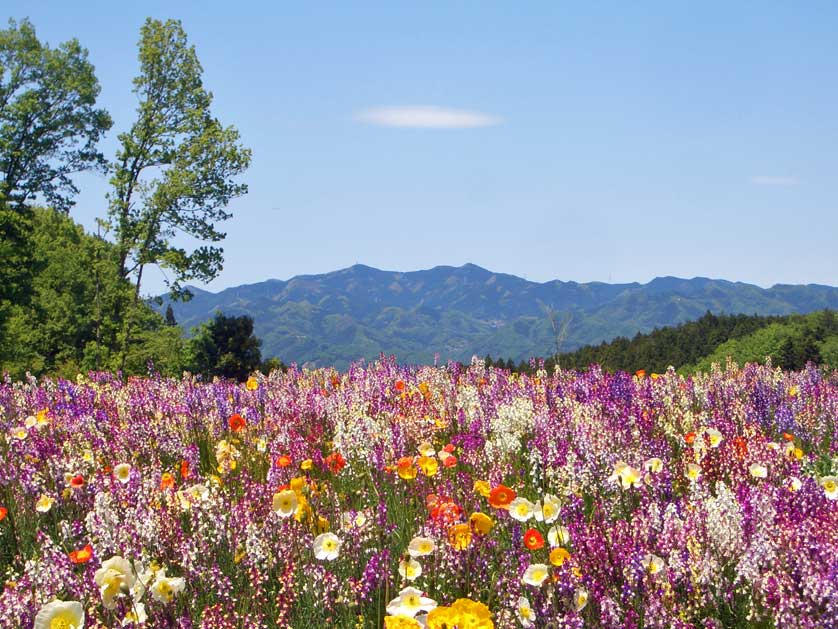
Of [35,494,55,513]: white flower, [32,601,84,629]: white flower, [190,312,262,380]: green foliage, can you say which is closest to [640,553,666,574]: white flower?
[32,601,84,629]: white flower

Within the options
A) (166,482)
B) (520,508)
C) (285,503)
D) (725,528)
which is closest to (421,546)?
(520,508)

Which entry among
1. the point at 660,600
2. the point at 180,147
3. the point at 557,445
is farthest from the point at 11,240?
the point at 660,600

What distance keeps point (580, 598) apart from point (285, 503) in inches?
72.0

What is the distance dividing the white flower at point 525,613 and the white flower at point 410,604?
17.3 inches

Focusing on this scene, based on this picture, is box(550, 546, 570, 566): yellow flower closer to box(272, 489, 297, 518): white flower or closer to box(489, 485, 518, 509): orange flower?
box(489, 485, 518, 509): orange flower

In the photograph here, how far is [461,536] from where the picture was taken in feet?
12.2

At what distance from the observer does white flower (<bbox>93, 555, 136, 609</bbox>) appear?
3158mm

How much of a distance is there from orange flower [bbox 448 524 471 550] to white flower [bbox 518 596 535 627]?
0.47m

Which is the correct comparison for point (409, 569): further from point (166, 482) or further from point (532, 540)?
point (166, 482)

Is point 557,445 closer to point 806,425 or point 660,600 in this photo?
point 660,600

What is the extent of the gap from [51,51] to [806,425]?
124 feet

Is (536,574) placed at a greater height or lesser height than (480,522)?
lesser

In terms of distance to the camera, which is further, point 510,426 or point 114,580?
point 510,426

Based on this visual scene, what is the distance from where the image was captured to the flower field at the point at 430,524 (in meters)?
3.33
